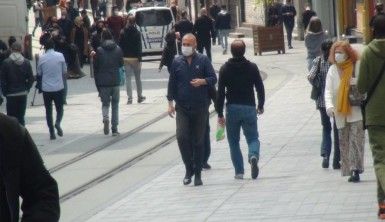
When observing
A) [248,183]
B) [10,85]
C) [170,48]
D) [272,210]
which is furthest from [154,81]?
[272,210]

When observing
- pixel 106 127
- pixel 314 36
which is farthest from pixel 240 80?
pixel 106 127

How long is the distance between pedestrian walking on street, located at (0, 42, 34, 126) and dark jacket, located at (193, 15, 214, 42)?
1708cm

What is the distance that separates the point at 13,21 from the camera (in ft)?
108

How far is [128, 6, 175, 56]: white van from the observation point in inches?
1645

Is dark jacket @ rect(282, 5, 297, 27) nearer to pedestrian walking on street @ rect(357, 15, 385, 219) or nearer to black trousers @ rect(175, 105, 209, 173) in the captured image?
black trousers @ rect(175, 105, 209, 173)

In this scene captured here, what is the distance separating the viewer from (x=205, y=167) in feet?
51.2

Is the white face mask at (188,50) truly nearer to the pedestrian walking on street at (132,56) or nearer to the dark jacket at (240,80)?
the dark jacket at (240,80)

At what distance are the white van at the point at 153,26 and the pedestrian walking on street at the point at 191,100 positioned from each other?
89.8 ft

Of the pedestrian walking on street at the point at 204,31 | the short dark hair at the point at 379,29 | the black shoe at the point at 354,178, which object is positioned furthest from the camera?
the pedestrian walking on street at the point at 204,31

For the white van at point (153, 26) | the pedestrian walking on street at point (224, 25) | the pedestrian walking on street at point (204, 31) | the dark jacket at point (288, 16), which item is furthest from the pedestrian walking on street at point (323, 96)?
the dark jacket at point (288, 16)

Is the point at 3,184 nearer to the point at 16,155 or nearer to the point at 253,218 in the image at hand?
the point at 16,155

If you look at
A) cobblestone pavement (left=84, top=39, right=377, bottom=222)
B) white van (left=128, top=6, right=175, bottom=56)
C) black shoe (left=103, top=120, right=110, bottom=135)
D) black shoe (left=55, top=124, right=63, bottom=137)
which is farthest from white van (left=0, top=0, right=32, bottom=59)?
cobblestone pavement (left=84, top=39, right=377, bottom=222)

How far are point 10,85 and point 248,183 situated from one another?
6.63 meters

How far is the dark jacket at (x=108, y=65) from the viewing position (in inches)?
817
